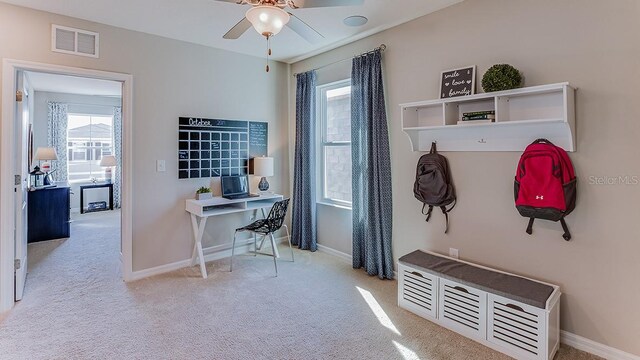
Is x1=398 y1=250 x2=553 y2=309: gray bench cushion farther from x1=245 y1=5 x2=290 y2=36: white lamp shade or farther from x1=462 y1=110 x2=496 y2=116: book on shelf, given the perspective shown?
x1=245 y1=5 x2=290 y2=36: white lamp shade

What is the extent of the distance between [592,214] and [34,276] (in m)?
5.09

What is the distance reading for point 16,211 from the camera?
2.85 metres

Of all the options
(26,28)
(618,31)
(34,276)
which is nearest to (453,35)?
(618,31)

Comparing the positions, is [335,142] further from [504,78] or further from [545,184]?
[545,184]

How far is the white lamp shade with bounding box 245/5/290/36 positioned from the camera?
1786 millimetres

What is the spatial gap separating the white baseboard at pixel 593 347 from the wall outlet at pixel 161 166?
3.83 meters

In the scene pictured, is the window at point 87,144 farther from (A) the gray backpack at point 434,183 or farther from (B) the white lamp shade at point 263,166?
(A) the gray backpack at point 434,183

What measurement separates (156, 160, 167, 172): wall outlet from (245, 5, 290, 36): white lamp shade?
2242 mm

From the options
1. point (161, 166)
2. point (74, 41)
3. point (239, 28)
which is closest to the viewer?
point (239, 28)

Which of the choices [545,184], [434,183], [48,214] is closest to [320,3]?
[434,183]

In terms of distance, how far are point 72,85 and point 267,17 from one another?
5916 millimetres

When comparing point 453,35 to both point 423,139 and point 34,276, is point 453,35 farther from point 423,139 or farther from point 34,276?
point 34,276

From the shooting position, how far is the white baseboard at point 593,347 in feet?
6.62

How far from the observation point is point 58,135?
653 centimetres
